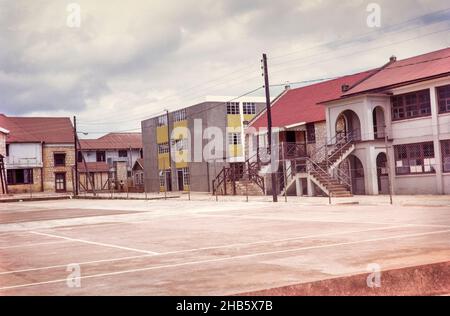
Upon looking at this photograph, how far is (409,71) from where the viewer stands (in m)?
36.1

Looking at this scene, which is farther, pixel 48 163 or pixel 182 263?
pixel 48 163

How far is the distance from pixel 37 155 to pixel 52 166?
105 inches

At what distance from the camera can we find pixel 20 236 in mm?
18422

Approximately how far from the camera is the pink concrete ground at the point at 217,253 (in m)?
8.28

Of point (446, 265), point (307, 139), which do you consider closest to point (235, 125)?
point (307, 139)

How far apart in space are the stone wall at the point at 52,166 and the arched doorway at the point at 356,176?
168 feet

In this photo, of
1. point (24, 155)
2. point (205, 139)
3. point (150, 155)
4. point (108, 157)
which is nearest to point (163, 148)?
point (150, 155)

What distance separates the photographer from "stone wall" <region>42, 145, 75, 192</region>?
78875 millimetres

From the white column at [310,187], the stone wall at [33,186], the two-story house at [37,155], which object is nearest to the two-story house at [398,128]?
the white column at [310,187]

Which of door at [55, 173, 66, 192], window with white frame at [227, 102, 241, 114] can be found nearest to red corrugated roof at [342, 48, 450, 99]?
window with white frame at [227, 102, 241, 114]

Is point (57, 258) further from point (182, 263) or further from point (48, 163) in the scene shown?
point (48, 163)
